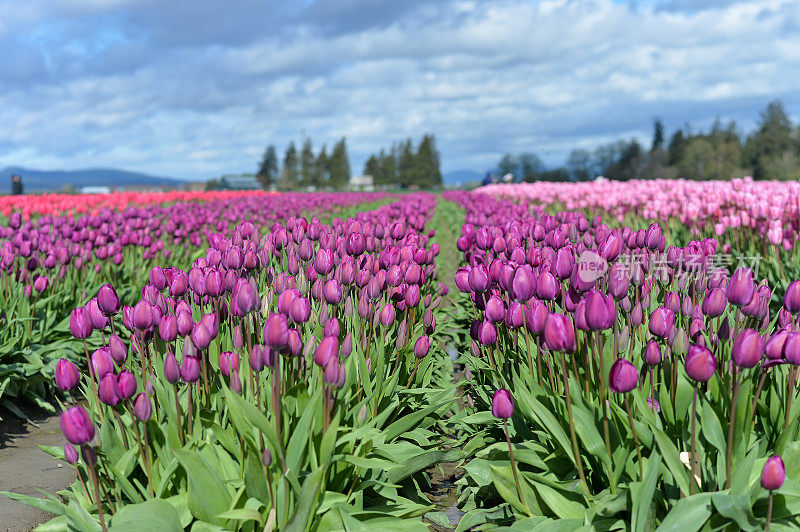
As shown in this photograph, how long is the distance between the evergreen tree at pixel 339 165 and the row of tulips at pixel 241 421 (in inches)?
4241

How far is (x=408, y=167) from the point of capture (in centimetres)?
11781

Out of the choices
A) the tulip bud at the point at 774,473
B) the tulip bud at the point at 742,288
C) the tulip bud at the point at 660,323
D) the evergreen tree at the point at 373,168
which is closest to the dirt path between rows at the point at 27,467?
the tulip bud at the point at 660,323

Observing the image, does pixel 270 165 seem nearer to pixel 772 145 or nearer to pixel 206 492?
pixel 772 145

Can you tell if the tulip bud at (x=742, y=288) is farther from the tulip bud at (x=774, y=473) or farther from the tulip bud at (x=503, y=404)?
the tulip bud at (x=503, y=404)

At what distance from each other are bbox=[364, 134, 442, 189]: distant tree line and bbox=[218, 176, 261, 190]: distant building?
254ft

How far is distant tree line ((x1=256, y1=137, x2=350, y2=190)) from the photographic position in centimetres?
10944

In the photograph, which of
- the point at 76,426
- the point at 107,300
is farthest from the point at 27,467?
the point at 76,426

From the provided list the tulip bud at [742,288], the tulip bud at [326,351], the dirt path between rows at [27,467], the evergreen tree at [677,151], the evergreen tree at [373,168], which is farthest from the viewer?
the evergreen tree at [373,168]

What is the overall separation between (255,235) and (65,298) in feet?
7.21

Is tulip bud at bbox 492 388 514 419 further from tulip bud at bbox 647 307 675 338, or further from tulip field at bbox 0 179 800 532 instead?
tulip bud at bbox 647 307 675 338

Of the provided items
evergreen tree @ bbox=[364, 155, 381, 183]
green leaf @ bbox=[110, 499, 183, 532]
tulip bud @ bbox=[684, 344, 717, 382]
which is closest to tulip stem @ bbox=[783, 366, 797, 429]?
tulip bud @ bbox=[684, 344, 717, 382]

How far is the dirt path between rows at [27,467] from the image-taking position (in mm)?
3180

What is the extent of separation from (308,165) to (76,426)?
364ft

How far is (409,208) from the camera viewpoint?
822 centimetres
